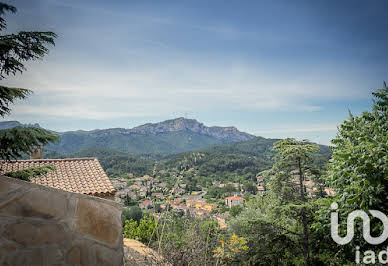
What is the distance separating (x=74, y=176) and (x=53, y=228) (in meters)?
7.69

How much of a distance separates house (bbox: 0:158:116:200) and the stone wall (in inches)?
241

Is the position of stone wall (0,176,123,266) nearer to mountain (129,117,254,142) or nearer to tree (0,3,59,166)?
tree (0,3,59,166)

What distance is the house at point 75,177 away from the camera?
24.0 feet

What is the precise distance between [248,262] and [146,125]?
428 ft

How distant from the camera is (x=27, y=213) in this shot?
1286mm

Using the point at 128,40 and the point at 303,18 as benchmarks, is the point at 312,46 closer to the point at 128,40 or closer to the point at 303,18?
the point at 303,18

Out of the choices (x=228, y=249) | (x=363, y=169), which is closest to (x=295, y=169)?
(x=363, y=169)

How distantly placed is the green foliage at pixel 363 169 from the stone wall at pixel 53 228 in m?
2.41

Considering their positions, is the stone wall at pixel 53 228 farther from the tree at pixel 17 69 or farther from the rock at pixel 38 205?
the tree at pixel 17 69

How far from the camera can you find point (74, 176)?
26.6ft

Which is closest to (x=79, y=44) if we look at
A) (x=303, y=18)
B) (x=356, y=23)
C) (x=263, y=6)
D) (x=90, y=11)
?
(x=90, y=11)

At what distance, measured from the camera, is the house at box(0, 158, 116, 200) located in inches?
288

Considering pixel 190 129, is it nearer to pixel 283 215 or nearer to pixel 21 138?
pixel 283 215

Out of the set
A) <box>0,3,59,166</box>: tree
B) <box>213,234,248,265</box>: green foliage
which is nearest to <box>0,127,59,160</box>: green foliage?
<box>0,3,59,166</box>: tree
